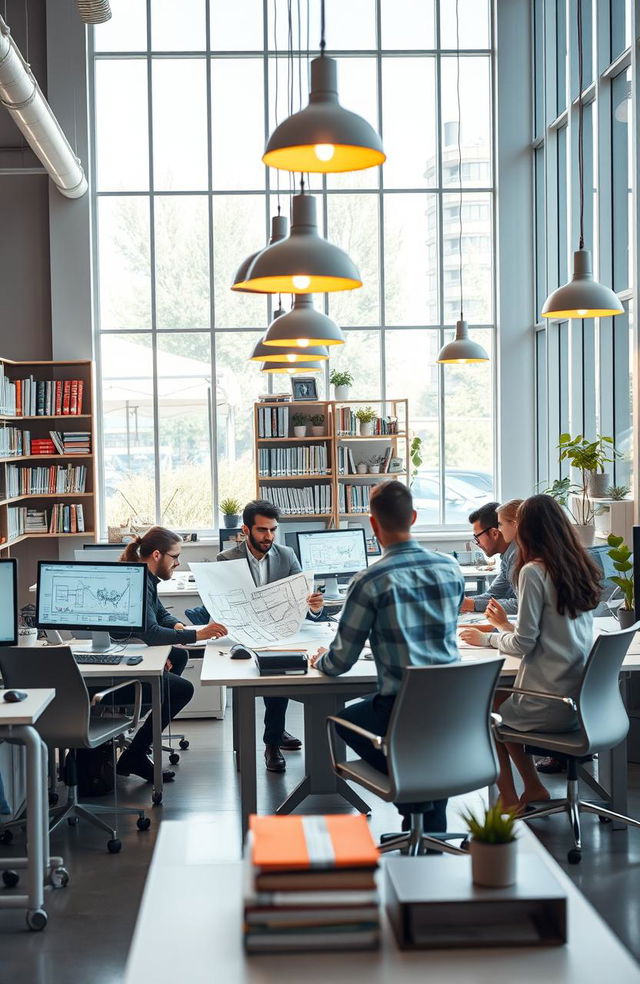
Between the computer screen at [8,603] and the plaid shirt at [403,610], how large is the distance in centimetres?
174

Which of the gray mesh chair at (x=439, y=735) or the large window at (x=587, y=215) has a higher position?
the large window at (x=587, y=215)

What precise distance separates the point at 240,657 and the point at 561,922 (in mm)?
2968

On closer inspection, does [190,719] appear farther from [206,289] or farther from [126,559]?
[206,289]

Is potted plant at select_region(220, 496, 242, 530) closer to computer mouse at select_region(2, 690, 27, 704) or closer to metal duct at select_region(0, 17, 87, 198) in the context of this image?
metal duct at select_region(0, 17, 87, 198)

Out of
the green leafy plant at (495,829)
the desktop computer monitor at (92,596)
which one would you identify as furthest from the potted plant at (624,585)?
the green leafy plant at (495,829)

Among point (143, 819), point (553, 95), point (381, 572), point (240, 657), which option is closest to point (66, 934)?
point (143, 819)

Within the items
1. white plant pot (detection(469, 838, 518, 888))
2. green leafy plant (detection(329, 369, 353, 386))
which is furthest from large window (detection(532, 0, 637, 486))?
white plant pot (detection(469, 838, 518, 888))

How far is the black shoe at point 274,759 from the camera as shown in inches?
215

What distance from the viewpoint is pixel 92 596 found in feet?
16.0

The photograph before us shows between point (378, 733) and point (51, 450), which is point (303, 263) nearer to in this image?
point (378, 733)

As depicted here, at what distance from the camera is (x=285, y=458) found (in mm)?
9289

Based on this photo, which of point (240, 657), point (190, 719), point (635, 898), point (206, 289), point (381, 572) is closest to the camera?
point (381, 572)

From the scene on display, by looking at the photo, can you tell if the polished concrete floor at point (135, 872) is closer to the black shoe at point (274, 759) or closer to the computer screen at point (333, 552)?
the black shoe at point (274, 759)

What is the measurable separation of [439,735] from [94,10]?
20.6ft
